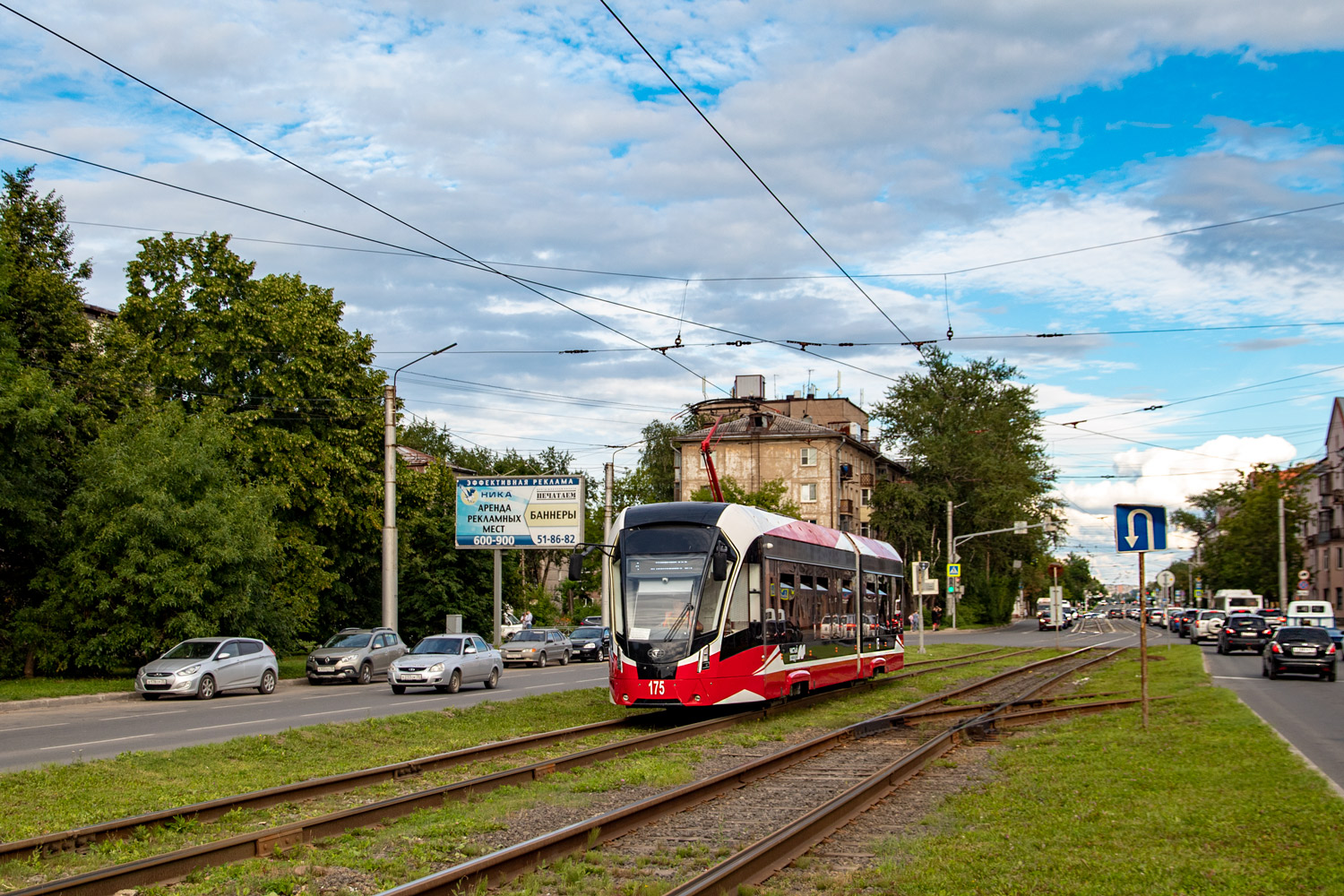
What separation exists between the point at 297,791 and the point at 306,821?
185cm

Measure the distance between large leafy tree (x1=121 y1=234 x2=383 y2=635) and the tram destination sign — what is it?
4.38 meters

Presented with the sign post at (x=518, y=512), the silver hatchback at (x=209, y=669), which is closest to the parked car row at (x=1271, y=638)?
the sign post at (x=518, y=512)

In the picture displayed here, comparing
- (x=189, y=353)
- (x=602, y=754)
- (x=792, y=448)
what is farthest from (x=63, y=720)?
(x=792, y=448)

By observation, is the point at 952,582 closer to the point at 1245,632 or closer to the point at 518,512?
the point at 1245,632

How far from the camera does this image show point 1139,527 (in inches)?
626

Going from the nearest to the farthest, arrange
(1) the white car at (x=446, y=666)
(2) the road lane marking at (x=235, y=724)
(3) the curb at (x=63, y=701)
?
(2) the road lane marking at (x=235, y=724), (3) the curb at (x=63, y=701), (1) the white car at (x=446, y=666)

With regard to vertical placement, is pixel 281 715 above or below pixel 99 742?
below

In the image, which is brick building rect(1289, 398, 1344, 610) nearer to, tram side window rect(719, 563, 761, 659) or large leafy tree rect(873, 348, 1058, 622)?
large leafy tree rect(873, 348, 1058, 622)

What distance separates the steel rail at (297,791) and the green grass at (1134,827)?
566cm

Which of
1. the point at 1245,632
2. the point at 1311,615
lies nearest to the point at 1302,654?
the point at 1245,632

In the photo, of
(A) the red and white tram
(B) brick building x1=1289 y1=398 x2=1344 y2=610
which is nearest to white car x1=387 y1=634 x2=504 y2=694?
(A) the red and white tram

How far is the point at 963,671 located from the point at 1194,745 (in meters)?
19.5

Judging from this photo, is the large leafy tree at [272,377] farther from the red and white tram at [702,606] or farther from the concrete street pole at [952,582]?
the concrete street pole at [952,582]

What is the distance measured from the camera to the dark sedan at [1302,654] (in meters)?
31.5
